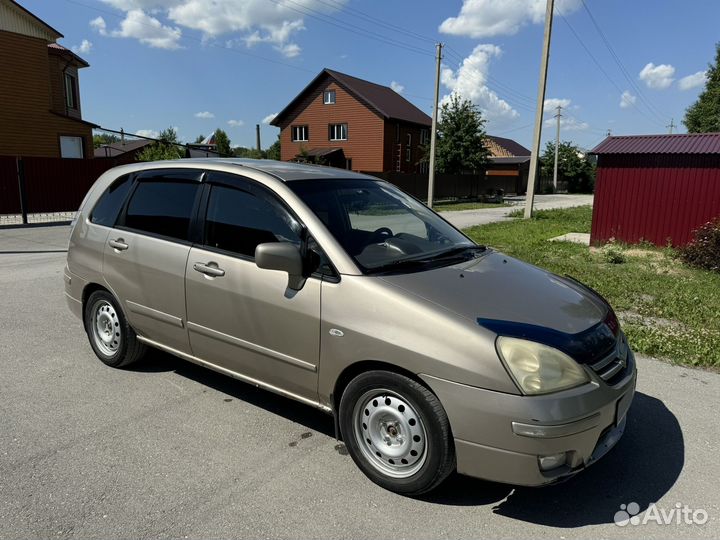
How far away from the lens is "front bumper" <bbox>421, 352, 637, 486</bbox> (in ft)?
8.18

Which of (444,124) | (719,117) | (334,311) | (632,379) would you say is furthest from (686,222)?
(719,117)

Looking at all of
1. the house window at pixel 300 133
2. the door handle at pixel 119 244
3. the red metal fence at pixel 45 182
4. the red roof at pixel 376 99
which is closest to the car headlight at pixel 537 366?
the door handle at pixel 119 244

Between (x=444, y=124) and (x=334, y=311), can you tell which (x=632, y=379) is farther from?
(x=444, y=124)

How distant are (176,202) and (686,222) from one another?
11.4 metres

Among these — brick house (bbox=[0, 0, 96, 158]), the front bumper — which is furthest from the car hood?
brick house (bbox=[0, 0, 96, 158])

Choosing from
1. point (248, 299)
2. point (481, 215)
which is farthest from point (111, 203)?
point (481, 215)

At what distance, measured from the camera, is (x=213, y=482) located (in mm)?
2986

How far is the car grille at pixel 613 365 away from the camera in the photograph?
2773 mm

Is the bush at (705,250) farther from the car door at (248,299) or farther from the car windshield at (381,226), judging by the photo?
the car door at (248,299)

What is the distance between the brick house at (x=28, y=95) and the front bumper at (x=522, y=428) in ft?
80.9

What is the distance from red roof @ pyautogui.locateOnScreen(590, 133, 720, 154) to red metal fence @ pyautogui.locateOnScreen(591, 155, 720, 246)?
155 millimetres

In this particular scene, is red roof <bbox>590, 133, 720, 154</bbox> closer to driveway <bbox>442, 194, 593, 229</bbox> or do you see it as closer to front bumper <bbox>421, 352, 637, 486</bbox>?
driveway <bbox>442, 194, 593, 229</bbox>

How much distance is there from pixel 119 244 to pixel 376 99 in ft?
130

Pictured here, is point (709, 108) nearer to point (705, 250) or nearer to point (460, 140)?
point (460, 140)
